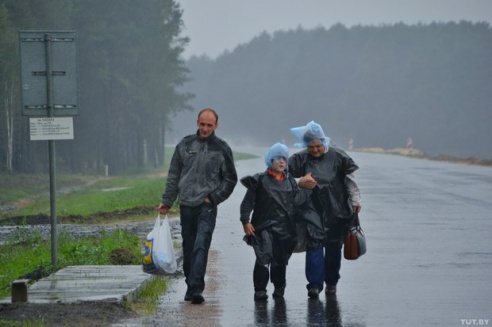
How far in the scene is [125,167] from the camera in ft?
242

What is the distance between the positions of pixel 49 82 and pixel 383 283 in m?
4.37

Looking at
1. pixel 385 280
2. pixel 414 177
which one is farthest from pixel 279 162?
pixel 414 177

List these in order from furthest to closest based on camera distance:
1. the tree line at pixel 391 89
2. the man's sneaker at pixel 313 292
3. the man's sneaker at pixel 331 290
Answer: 1. the tree line at pixel 391 89
2. the man's sneaker at pixel 331 290
3. the man's sneaker at pixel 313 292

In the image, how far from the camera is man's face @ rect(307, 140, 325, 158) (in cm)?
1059

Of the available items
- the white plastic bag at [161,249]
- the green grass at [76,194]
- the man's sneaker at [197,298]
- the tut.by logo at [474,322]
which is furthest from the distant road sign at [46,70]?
the green grass at [76,194]

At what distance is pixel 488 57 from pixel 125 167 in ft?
318

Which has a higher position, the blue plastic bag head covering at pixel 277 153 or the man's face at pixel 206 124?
the man's face at pixel 206 124

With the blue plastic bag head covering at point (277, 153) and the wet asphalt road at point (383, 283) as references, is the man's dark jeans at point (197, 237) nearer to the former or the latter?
the wet asphalt road at point (383, 283)

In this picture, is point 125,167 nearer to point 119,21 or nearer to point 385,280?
point 119,21

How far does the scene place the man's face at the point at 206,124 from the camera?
1020 cm

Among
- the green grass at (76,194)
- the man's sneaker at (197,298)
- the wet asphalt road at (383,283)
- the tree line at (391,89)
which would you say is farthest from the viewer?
the tree line at (391,89)

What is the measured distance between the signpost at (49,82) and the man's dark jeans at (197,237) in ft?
7.51

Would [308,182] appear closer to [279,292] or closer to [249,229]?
[249,229]

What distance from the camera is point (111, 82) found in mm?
68875
